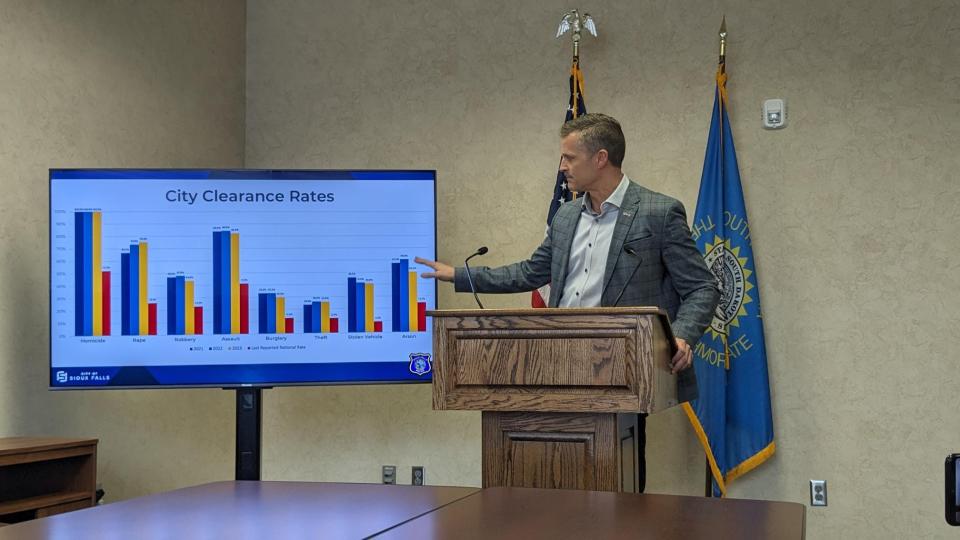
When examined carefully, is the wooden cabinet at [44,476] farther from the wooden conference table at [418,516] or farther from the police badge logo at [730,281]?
the police badge logo at [730,281]

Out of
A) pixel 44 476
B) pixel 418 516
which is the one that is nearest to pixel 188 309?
pixel 44 476

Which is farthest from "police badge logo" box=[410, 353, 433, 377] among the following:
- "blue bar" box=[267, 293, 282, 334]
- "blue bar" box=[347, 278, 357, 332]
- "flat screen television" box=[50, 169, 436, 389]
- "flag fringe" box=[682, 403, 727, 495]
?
"flag fringe" box=[682, 403, 727, 495]

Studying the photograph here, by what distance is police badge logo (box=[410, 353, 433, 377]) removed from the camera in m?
3.72

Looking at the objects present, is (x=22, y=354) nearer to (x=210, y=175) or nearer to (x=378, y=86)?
(x=210, y=175)

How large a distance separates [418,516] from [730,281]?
286 cm

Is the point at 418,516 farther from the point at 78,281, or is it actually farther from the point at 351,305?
the point at 78,281

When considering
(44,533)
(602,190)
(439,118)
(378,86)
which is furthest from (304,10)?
(44,533)

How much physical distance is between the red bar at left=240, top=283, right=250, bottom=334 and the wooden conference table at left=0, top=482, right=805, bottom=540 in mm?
1957

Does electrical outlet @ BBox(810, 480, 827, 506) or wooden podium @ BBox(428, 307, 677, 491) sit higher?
wooden podium @ BBox(428, 307, 677, 491)

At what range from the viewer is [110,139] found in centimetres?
400

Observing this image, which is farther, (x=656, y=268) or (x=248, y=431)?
(x=248, y=431)

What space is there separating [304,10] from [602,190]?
2275 mm

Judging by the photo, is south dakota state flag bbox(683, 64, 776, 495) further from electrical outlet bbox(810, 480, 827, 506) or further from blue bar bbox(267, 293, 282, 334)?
blue bar bbox(267, 293, 282, 334)

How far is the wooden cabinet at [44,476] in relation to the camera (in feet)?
10.2
